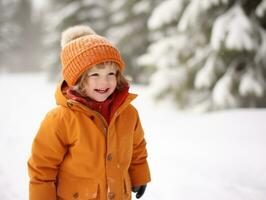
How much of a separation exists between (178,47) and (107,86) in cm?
650

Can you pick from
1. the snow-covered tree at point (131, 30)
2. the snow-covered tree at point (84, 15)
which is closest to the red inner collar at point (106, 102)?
the snow-covered tree at point (131, 30)

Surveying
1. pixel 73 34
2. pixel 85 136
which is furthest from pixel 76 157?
pixel 73 34

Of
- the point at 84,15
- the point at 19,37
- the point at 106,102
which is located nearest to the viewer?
the point at 106,102

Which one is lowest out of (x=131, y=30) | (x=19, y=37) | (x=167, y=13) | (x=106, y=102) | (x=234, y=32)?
(x=106, y=102)

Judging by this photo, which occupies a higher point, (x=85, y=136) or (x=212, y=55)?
(x=212, y=55)

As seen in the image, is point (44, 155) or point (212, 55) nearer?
point (44, 155)

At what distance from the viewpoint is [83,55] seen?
2.40 m

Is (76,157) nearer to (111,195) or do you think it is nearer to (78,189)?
(78,189)

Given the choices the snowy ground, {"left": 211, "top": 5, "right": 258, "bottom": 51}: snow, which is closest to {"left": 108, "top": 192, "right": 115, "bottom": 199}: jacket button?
the snowy ground

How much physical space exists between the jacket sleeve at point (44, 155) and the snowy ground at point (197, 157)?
1.67 m

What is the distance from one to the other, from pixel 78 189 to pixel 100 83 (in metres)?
0.78

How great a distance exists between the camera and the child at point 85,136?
234 centimetres

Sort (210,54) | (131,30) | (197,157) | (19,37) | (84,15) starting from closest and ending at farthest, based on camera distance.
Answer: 1. (197,157)
2. (210,54)
3. (131,30)
4. (84,15)
5. (19,37)

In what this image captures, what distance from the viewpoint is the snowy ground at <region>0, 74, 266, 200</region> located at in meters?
3.93
